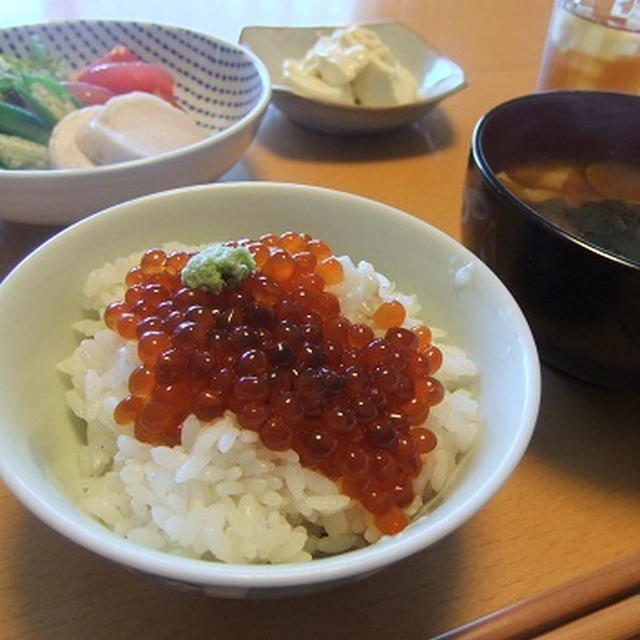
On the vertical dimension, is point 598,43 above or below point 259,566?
above

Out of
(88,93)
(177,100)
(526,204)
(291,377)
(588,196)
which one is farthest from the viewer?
(177,100)

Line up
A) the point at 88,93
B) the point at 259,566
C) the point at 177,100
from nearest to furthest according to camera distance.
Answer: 1. the point at 259,566
2. the point at 88,93
3. the point at 177,100

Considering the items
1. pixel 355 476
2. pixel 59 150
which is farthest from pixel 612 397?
pixel 59 150

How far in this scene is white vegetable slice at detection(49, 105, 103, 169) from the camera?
106 centimetres

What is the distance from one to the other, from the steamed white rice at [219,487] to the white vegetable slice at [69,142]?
0.46m

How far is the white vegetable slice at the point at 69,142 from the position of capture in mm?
1059

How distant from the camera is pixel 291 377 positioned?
64cm

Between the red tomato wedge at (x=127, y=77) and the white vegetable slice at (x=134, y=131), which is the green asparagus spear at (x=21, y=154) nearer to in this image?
the white vegetable slice at (x=134, y=131)

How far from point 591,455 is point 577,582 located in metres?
0.20

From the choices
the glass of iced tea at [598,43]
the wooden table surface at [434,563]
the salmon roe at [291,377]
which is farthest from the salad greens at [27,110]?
the glass of iced tea at [598,43]

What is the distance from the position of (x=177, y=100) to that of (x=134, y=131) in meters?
0.30

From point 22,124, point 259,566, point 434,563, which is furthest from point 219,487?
point 22,124

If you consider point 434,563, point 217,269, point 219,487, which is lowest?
point 434,563

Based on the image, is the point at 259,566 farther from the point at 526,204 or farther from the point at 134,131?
the point at 134,131
